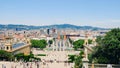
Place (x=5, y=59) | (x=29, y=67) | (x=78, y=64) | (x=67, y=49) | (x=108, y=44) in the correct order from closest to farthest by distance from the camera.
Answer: (x=78, y=64) → (x=108, y=44) → (x=29, y=67) → (x=5, y=59) → (x=67, y=49)

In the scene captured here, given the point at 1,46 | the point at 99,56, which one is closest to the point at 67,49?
the point at 1,46

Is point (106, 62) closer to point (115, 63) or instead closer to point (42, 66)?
point (115, 63)

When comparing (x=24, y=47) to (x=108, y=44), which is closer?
(x=108, y=44)

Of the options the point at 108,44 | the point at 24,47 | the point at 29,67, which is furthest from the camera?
the point at 24,47

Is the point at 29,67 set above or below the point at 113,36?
below

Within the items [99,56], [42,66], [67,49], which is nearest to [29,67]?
[42,66]

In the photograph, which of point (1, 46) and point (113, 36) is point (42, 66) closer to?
point (113, 36)
